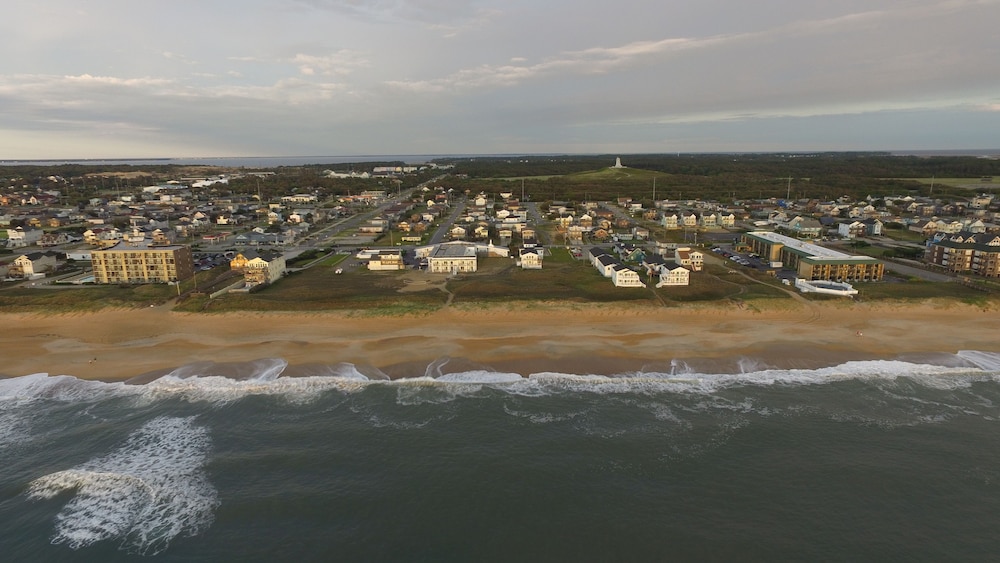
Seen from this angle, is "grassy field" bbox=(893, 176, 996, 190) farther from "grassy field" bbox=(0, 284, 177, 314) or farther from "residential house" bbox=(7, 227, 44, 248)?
"residential house" bbox=(7, 227, 44, 248)

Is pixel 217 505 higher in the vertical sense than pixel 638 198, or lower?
lower

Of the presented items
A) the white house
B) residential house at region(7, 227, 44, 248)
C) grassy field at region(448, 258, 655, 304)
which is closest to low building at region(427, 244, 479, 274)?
grassy field at region(448, 258, 655, 304)

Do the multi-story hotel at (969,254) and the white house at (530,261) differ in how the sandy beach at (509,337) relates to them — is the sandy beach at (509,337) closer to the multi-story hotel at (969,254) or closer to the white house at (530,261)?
the multi-story hotel at (969,254)

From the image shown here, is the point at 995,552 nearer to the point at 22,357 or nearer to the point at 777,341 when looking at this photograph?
the point at 777,341

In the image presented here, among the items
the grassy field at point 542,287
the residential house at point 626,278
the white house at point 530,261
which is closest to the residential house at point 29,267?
the grassy field at point 542,287

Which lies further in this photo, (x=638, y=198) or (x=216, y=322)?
(x=638, y=198)

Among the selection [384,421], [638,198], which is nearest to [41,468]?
[384,421]
